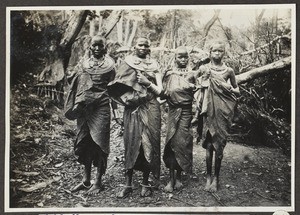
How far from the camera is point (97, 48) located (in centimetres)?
321

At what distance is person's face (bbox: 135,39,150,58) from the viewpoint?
127 inches

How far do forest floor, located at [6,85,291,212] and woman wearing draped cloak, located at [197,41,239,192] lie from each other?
0.22ft

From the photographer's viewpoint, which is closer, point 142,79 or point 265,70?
point 142,79

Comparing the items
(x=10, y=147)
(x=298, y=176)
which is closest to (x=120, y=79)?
(x=10, y=147)

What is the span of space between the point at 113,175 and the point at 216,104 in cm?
102

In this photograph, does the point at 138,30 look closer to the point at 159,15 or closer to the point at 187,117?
the point at 159,15

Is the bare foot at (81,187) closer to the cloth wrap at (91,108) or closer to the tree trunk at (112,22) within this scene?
the cloth wrap at (91,108)

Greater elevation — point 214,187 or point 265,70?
point 265,70

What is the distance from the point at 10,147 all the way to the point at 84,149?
0.61 meters

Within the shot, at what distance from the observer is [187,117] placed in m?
3.21

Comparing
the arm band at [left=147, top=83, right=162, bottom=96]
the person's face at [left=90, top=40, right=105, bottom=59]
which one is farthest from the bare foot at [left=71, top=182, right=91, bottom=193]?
the person's face at [left=90, top=40, right=105, bottom=59]

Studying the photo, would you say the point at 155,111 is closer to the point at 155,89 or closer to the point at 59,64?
the point at 155,89

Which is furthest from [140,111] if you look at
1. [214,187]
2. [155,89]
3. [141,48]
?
[214,187]

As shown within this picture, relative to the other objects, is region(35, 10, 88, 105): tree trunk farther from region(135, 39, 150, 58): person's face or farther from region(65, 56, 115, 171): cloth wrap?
region(135, 39, 150, 58): person's face
